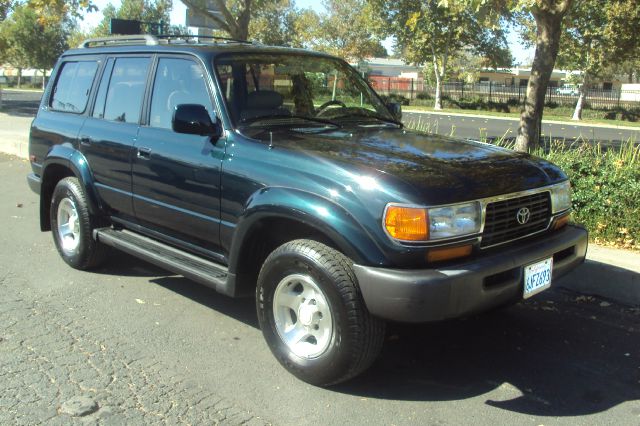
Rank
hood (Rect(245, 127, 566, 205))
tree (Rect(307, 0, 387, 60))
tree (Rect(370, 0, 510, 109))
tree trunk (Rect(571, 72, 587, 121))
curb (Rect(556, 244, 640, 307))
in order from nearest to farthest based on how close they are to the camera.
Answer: hood (Rect(245, 127, 566, 205)) → curb (Rect(556, 244, 640, 307)) → tree trunk (Rect(571, 72, 587, 121)) → tree (Rect(370, 0, 510, 109)) → tree (Rect(307, 0, 387, 60))

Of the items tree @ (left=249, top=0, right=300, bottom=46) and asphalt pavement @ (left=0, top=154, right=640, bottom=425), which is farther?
tree @ (left=249, top=0, right=300, bottom=46)

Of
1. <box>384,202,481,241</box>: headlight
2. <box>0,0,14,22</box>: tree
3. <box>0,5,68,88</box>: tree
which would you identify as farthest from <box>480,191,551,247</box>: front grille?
<box>0,5,68,88</box>: tree

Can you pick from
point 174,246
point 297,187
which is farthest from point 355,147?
point 174,246

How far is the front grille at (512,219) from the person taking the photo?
3.40m

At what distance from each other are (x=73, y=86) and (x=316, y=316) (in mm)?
A: 3490

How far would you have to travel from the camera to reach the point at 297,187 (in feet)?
11.3

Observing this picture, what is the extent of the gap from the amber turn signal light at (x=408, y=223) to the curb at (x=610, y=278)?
7.28 ft

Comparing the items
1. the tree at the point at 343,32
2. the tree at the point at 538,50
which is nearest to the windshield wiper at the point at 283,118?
the tree at the point at 538,50

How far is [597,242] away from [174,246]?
389 cm

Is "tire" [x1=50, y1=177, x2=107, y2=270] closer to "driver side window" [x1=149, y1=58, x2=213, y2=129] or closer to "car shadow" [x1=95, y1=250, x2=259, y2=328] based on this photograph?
"car shadow" [x1=95, y1=250, x2=259, y2=328]

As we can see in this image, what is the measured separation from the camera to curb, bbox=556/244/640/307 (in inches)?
193

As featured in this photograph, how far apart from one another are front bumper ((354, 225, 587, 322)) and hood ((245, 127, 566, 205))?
0.36m

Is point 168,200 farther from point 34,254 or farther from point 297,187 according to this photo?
point 34,254

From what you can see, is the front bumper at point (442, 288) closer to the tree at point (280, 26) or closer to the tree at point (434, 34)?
the tree at point (434, 34)
